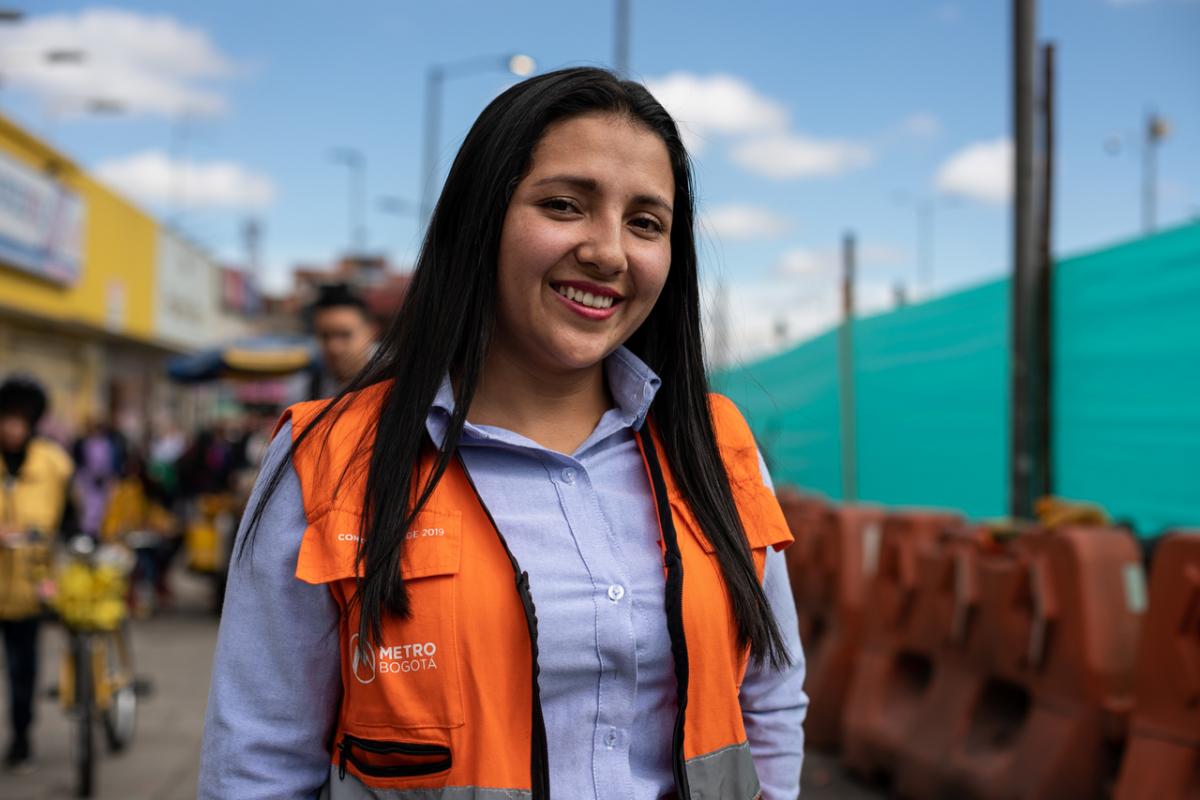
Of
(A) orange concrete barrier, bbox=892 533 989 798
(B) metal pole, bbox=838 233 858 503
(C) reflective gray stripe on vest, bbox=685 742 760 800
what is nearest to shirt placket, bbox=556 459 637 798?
(C) reflective gray stripe on vest, bbox=685 742 760 800

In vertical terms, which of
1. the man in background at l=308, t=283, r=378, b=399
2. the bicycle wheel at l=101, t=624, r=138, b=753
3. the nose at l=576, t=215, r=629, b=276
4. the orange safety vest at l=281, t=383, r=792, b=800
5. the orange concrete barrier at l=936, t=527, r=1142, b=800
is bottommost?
the bicycle wheel at l=101, t=624, r=138, b=753

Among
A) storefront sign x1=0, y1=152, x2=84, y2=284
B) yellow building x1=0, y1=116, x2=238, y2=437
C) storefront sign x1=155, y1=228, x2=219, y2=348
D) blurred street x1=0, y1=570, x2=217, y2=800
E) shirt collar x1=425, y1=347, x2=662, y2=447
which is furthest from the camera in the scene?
storefront sign x1=155, y1=228, x2=219, y2=348

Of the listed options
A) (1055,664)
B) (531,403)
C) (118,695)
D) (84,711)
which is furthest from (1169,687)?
(118,695)

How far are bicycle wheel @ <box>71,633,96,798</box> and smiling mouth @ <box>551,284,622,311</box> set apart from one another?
5.13m

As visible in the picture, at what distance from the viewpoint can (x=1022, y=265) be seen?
23.8 feet

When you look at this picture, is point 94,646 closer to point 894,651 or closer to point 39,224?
point 894,651

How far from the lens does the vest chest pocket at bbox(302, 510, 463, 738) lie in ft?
5.56

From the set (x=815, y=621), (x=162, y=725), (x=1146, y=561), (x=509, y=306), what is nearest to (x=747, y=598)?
(x=509, y=306)

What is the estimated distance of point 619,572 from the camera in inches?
72.7

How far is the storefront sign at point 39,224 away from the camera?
19.2m

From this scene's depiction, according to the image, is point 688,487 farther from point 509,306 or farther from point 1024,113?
point 1024,113

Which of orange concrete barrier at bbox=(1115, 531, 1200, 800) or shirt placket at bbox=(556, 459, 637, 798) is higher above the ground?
shirt placket at bbox=(556, 459, 637, 798)

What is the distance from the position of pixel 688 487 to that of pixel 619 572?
0.73ft

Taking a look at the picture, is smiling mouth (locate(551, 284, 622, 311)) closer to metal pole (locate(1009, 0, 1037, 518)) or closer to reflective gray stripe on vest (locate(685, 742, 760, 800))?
reflective gray stripe on vest (locate(685, 742, 760, 800))
